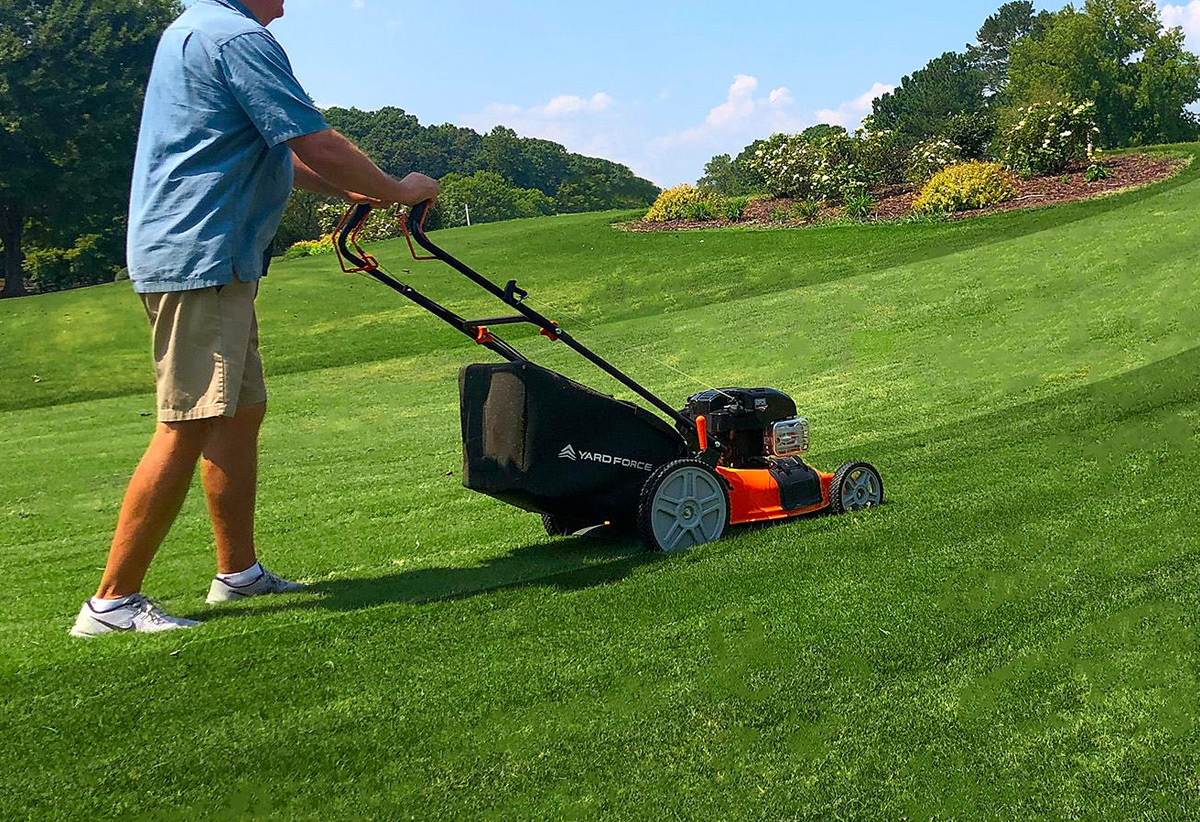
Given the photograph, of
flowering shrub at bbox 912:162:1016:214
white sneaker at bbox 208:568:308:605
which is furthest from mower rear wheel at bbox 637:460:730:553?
flowering shrub at bbox 912:162:1016:214

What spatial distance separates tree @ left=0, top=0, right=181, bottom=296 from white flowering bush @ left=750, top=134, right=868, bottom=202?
20.1 meters

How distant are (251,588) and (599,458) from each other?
4.39 feet

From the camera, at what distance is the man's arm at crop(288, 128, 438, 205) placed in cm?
327

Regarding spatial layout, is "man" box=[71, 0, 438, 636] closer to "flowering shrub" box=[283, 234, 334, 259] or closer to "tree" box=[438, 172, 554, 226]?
"flowering shrub" box=[283, 234, 334, 259]

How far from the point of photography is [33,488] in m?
6.96

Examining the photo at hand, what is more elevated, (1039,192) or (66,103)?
(66,103)

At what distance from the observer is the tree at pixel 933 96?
75175 mm

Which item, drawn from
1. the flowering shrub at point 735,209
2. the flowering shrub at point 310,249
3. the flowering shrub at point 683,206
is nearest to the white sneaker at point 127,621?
the flowering shrub at point 735,209

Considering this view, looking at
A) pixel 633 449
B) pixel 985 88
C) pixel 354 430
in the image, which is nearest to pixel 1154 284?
pixel 354 430

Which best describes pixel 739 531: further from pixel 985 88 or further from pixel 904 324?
pixel 985 88

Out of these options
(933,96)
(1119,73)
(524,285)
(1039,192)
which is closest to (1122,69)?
(1119,73)

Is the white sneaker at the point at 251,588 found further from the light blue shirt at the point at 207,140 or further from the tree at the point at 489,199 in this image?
the tree at the point at 489,199

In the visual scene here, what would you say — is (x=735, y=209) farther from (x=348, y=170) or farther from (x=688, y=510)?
(x=348, y=170)

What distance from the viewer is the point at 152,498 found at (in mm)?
3324
